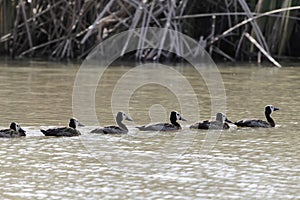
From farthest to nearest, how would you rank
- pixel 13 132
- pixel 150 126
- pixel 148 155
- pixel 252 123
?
1. pixel 252 123
2. pixel 150 126
3. pixel 13 132
4. pixel 148 155

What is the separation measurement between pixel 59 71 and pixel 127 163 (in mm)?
7269

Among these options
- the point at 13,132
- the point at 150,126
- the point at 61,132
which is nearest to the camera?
the point at 13,132

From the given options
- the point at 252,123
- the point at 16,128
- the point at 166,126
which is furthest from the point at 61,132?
the point at 252,123

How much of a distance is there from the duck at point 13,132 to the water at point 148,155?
0.30 ft

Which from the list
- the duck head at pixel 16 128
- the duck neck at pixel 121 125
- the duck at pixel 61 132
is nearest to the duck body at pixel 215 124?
the duck neck at pixel 121 125

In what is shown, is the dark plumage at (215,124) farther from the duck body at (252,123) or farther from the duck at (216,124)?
the duck body at (252,123)

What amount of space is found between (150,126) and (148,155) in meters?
1.11

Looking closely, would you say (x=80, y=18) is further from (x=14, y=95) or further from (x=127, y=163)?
(x=127, y=163)

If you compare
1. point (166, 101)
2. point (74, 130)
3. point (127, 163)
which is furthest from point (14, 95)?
point (127, 163)

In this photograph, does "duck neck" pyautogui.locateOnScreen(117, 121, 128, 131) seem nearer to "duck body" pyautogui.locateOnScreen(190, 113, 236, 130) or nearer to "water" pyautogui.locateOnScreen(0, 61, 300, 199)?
"water" pyautogui.locateOnScreen(0, 61, 300, 199)

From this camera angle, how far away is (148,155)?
6.68 m

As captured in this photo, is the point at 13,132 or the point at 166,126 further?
the point at 166,126

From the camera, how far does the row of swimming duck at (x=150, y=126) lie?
7.34 metres

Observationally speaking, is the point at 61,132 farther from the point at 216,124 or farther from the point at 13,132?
the point at 216,124
